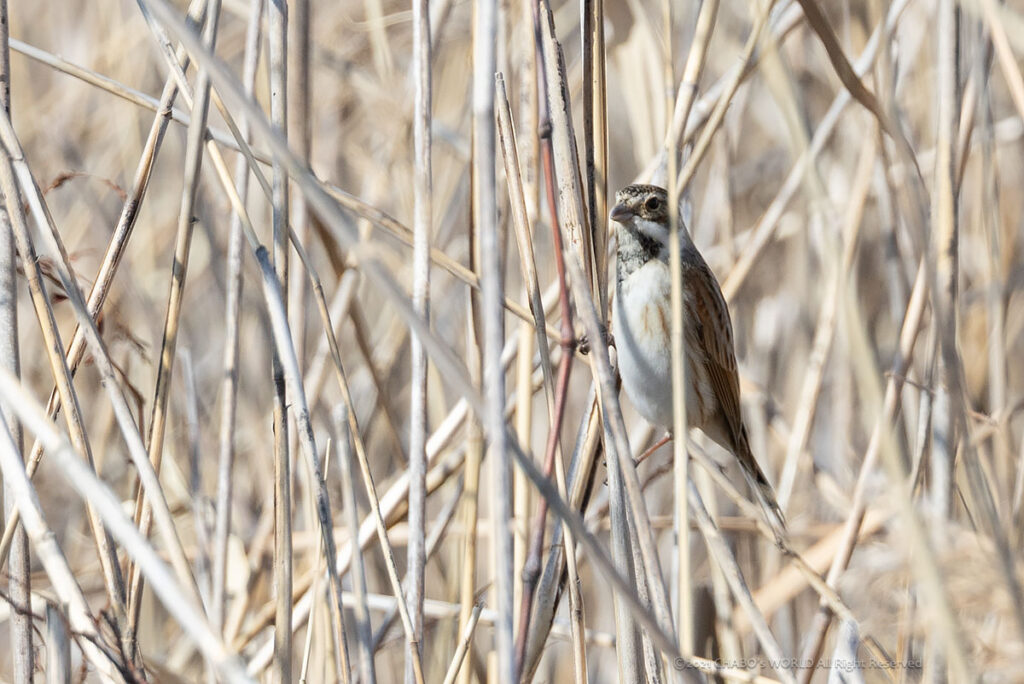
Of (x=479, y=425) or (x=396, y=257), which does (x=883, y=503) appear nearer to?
(x=479, y=425)

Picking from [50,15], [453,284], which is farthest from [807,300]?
[50,15]

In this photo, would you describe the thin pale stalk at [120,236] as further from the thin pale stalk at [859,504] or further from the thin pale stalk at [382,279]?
the thin pale stalk at [859,504]

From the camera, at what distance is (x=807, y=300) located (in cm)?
318

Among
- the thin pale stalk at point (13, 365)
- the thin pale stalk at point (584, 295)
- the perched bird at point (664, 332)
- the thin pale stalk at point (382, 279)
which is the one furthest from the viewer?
the perched bird at point (664, 332)

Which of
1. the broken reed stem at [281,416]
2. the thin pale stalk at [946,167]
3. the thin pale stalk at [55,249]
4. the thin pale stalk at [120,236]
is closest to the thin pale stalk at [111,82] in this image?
the thin pale stalk at [120,236]

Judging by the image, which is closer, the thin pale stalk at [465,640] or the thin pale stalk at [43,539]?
the thin pale stalk at [43,539]

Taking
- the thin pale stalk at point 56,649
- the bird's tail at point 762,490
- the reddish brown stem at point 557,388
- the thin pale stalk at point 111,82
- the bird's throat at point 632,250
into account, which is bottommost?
the thin pale stalk at point 56,649

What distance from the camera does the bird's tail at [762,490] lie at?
2373 mm

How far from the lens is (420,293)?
163 centimetres

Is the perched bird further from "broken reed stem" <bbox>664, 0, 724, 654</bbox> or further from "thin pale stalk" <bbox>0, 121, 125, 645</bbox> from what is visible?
"thin pale stalk" <bbox>0, 121, 125, 645</bbox>

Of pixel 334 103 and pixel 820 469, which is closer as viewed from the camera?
pixel 820 469

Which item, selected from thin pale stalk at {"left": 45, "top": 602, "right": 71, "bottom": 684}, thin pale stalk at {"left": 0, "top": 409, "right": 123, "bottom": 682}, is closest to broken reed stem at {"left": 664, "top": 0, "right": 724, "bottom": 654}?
thin pale stalk at {"left": 0, "top": 409, "right": 123, "bottom": 682}

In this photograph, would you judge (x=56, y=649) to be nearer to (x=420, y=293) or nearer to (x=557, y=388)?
(x=420, y=293)

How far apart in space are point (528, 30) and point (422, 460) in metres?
0.74
